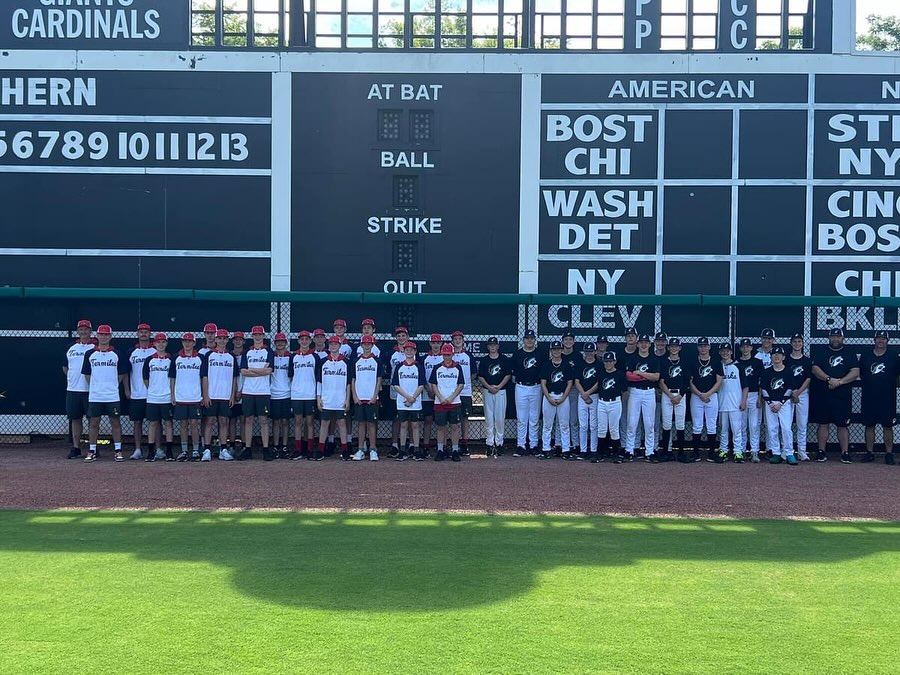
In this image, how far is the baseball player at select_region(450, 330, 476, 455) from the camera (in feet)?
40.7

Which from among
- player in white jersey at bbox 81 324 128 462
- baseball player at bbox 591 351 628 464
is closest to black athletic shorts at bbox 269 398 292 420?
player in white jersey at bbox 81 324 128 462

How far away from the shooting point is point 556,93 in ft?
41.3

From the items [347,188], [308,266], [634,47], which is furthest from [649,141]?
[308,266]

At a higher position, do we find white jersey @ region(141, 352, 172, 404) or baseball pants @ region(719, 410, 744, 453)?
white jersey @ region(141, 352, 172, 404)

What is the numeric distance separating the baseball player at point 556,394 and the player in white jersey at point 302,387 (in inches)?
121

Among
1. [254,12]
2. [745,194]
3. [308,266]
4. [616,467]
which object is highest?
[254,12]

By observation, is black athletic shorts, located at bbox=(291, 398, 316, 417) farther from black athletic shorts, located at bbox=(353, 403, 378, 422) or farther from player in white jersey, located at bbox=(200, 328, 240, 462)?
player in white jersey, located at bbox=(200, 328, 240, 462)

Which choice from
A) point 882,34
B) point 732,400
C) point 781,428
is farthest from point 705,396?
point 882,34

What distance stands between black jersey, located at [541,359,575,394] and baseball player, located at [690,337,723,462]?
1.65m

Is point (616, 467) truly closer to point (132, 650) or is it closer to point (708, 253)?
point (708, 253)

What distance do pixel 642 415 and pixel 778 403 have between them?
1752 mm

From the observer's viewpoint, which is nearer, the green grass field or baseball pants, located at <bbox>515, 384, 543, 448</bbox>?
the green grass field

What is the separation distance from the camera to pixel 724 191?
12438 millimetres

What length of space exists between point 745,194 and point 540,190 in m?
2.74
